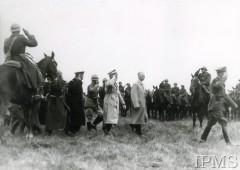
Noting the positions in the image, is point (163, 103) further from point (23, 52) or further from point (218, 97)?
point (23, 52)

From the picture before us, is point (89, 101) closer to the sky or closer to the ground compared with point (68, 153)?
closer to the sky

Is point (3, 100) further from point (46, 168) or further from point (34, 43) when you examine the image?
point (46, 168)

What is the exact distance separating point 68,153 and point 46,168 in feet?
4.04

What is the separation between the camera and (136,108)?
11625 millimetres

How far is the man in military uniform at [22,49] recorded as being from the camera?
9.20m

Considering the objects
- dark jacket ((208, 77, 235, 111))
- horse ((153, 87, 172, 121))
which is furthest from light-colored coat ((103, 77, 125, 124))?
horse ((153, 87, 172, 121))

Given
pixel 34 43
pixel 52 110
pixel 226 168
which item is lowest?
pixel 226 168

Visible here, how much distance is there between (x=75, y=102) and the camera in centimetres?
1146

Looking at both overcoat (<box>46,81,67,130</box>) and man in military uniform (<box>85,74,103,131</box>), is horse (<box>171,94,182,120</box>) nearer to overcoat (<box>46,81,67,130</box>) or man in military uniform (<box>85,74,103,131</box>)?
man in military uniform (<box>85,74,103,131</box>)

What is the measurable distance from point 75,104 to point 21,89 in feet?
8.01

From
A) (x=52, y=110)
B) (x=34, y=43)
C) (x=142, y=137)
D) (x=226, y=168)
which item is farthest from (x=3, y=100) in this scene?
(x=226, y=168)

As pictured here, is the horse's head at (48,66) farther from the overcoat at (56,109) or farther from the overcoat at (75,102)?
the overcoat at (75,102)

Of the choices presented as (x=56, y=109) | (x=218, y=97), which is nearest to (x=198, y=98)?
(x=218, y=97)

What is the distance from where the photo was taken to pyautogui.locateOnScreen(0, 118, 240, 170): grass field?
23.8ft
